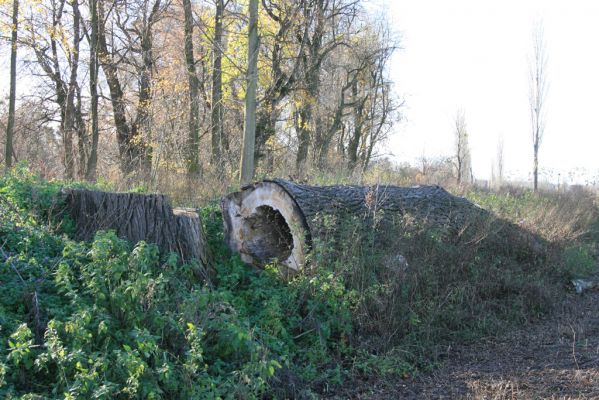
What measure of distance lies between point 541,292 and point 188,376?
19.2ft

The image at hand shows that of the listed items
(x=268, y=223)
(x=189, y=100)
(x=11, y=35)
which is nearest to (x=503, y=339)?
(x=268, y=223)

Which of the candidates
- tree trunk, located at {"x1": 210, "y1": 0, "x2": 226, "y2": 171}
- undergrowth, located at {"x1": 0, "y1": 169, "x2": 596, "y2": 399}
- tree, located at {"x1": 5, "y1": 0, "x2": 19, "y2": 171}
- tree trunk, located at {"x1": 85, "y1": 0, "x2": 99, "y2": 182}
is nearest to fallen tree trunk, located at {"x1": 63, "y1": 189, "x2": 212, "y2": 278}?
undergrowth, located at {"x1": 0, "y1": 169, "x2": 596, "y2": 399}

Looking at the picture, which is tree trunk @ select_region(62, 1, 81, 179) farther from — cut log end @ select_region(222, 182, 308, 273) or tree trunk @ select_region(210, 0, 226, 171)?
→ cut log end @ select_region(222, 182, 308, 273)

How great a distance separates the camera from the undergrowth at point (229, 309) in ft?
13.0

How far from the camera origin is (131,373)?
381 cm

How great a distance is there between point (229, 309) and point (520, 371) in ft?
10.3

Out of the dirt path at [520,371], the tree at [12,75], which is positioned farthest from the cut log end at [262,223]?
the tree at [12,75]

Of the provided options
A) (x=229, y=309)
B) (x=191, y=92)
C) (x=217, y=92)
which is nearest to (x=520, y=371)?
(x=229, y=309)

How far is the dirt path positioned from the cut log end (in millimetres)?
2388

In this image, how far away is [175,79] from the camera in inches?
682

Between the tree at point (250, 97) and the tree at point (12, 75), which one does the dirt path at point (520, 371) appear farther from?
the tree at point (12, 75)

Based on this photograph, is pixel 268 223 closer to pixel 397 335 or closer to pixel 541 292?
pixel 397 335

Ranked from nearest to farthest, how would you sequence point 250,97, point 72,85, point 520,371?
point 520,371, point 250,97, point 72,85

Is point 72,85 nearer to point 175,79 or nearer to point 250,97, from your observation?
point 175,79
